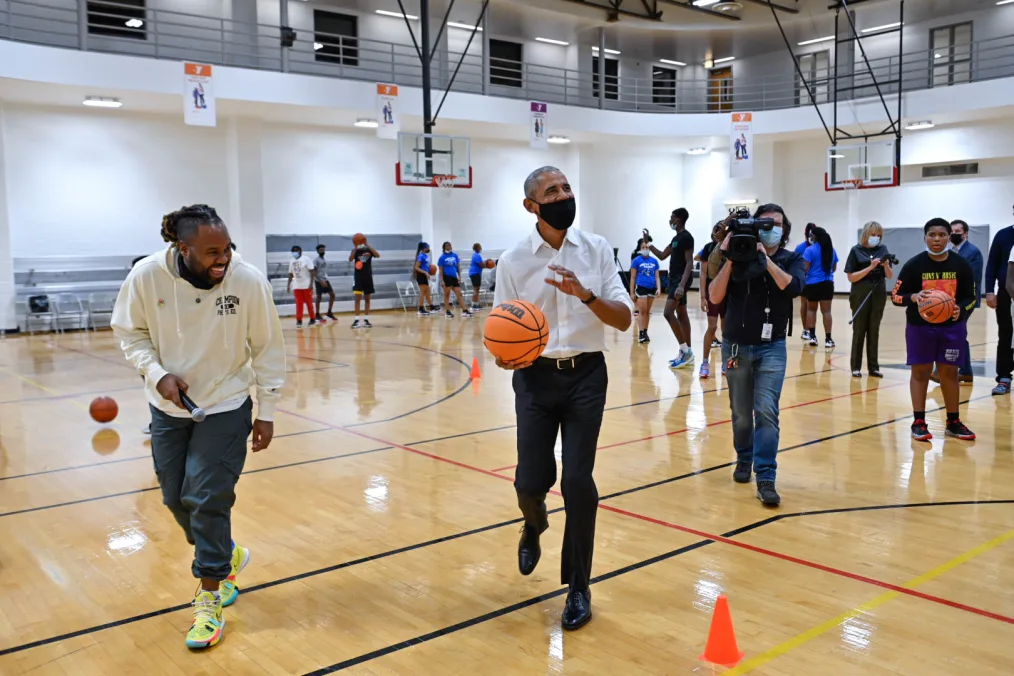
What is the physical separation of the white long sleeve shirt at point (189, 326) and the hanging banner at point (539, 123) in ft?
62.2

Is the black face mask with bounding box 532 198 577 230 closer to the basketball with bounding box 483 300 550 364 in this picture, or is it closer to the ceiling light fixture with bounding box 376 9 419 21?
the basketball with bounding box 483 300 550 364

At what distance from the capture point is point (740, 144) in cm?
2383

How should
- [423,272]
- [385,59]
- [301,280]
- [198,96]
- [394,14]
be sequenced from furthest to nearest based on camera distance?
1. [385,59]
2. [394,14]
3. [423,272]
4. [301,280]
5. [198,96]

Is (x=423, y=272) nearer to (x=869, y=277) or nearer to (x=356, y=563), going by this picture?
(x=869, y=277)

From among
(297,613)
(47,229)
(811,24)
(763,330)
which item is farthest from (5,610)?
(811,24)

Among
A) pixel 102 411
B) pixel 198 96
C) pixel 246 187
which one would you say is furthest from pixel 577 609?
pixel 246 187

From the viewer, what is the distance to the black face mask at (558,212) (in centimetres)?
359

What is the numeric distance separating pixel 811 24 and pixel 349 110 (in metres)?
15.4

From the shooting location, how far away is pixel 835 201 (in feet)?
86.9

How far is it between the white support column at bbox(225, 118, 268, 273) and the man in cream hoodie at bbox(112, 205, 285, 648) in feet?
55.0

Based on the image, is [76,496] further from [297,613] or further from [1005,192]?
[1005,192]

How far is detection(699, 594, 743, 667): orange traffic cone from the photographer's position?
3258mm

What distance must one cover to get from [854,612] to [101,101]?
17.7m

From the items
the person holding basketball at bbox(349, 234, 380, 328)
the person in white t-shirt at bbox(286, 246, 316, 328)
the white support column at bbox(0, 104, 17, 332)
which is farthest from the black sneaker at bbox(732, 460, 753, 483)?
the white support column at bbox(0, 104, 17, 332)
